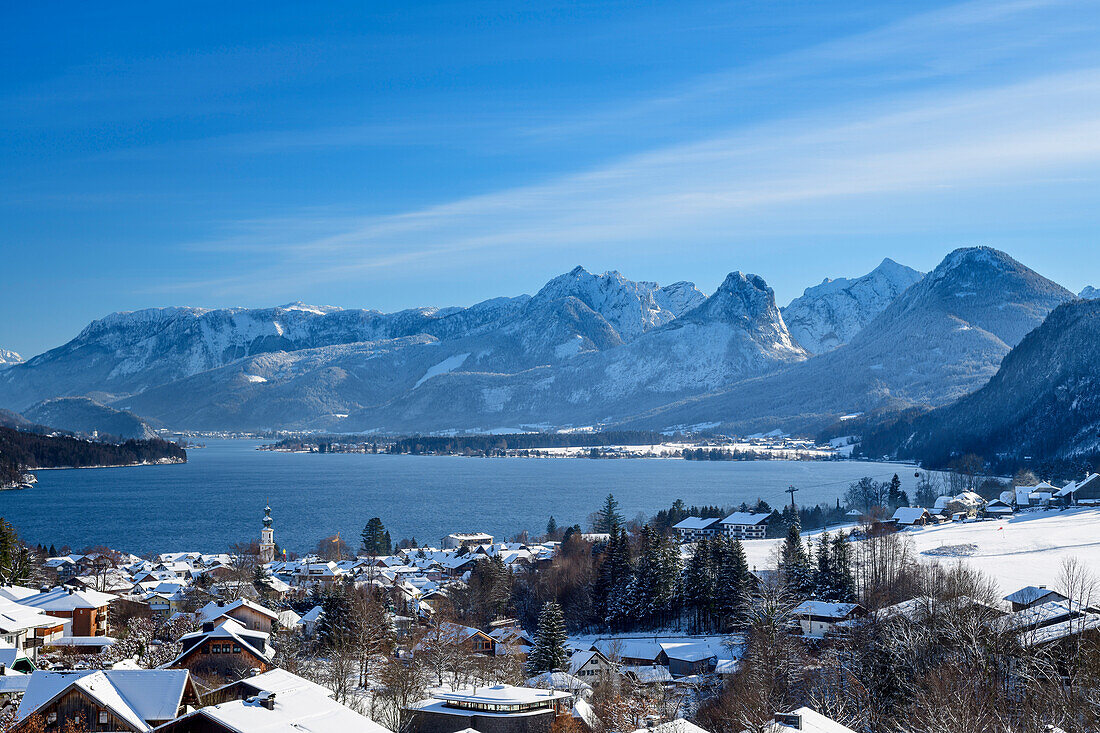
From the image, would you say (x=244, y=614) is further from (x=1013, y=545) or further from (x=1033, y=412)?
(x=1033, y=412)

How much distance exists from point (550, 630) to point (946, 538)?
Result: 32.2 m

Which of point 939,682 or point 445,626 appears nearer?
point 939,682

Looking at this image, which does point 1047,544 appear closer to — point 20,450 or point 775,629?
point 775,629

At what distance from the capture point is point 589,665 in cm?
3095

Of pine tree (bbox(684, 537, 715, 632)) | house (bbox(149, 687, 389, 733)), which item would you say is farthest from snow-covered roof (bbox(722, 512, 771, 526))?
house (bbox(149, 687, 389, 733))

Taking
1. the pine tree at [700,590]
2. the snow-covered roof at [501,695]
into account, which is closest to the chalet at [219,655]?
the snow-covered roof at [501,695]

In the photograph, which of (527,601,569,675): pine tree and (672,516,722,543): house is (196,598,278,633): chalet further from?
(672,516,722,543): house

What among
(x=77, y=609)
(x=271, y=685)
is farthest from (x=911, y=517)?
(x=271, y=685)

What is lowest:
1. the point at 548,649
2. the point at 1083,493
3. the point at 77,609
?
the point at 1083,493

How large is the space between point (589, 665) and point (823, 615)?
8.60m

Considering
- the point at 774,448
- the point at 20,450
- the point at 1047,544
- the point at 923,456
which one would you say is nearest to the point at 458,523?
the point at 1047,544

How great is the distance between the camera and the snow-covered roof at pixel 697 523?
221 feet

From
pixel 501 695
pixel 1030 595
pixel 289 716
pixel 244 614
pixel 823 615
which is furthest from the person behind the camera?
pixel 823 615

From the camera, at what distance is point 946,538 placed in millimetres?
54812
